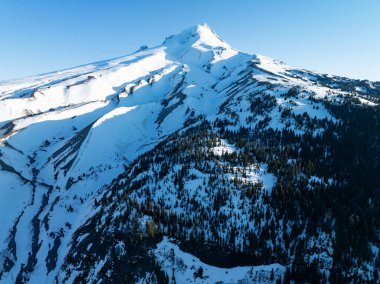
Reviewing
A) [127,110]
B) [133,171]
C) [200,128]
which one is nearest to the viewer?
[133,171]

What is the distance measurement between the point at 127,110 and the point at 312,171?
364ft

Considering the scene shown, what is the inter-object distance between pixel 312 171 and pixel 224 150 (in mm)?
23636

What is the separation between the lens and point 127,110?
174 metres

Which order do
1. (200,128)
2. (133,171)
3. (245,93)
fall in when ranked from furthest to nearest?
1. (245,93)
2. (200,128)
3. (133,171)

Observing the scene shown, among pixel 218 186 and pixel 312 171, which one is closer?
pixel 218 186

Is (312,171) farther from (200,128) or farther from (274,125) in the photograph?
(200,128)

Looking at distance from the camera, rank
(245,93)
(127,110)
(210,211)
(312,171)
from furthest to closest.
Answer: (127,110) → (245,93) → (312,171) → (210,211)

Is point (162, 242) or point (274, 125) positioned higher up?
point (274, 125)

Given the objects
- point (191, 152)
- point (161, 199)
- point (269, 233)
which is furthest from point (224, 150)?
point (269, 233)

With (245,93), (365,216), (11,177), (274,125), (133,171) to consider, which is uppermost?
(245,93)

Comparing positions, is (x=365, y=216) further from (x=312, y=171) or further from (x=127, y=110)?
(x=127, y=110)

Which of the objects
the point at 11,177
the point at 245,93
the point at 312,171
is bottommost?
the point at 312,171

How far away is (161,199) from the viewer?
7594 centimetres

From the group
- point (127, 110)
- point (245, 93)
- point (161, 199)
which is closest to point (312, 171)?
point (161, 199)
